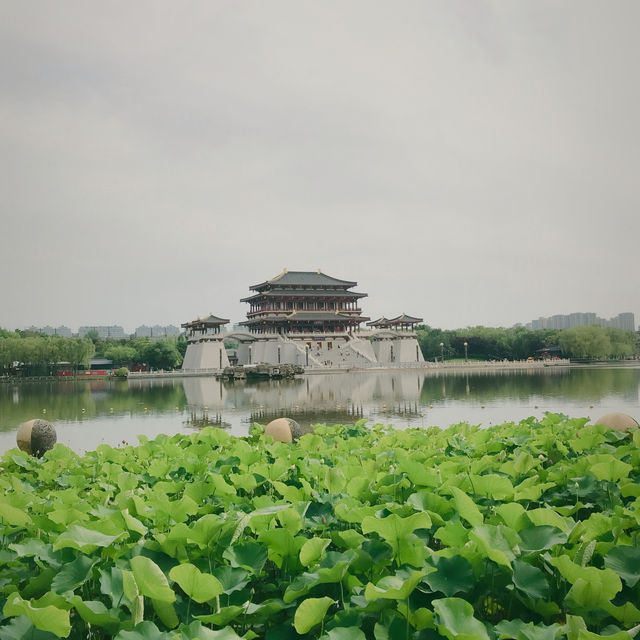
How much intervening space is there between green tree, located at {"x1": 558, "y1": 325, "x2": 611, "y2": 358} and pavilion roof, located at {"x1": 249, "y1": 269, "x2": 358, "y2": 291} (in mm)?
20633

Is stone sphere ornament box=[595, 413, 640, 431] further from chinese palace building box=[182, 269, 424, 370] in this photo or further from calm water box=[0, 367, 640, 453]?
chinese palace building box=[182, 269, 424, 370]

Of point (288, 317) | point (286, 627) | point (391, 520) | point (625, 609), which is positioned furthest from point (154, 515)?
point (288, 317)

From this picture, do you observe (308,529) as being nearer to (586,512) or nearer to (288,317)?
(586,512)

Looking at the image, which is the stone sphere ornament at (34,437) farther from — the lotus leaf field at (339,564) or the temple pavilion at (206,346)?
the temple pavilion at (206,346)

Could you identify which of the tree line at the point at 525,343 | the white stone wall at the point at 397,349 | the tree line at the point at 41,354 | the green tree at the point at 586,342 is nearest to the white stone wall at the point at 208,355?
the tree line at the point at 41,354

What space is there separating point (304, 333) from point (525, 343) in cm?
2524

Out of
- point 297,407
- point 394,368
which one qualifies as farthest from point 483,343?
point 297,407

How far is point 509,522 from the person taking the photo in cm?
185

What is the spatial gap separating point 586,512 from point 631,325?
189ft

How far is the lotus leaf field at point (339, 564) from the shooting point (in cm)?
141

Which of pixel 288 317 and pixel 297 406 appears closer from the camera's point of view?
pixel 297 406

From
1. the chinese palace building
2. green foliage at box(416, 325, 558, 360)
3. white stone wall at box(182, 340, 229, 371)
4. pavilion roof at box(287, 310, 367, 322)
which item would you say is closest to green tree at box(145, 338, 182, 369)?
the chinese palace building

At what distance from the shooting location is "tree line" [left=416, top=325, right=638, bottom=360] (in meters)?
47.2

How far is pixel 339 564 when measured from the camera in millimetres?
1546
